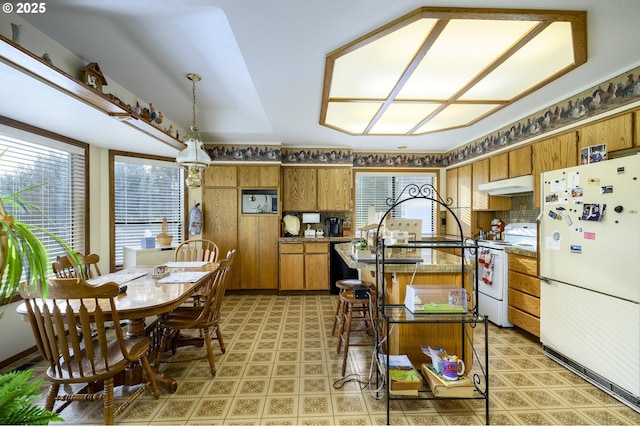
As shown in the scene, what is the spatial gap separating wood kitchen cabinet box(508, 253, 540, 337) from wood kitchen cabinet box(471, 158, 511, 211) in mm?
1082

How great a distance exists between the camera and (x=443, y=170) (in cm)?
531

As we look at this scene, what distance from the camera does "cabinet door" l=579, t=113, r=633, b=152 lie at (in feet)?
7.39

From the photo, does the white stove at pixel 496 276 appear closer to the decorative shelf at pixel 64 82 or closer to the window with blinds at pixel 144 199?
the decorative shelf at pixel 64 82

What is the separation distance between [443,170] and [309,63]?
13.2ft

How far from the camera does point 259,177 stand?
15.1ft

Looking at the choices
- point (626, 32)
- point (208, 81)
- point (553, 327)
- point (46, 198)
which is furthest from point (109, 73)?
point (553, 327)

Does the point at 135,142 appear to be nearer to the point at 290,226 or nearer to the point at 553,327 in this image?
the point at 290,226

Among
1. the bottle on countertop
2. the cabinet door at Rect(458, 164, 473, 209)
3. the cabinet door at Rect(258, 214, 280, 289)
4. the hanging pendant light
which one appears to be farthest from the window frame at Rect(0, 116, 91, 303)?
the cabinet door at Rect(458, 164, 473, 209)

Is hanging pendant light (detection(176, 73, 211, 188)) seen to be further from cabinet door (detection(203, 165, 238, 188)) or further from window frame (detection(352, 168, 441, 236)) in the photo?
window frame (detection(352, 168, 441, 236))

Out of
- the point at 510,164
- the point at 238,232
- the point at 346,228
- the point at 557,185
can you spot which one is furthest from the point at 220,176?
the point at 557,185

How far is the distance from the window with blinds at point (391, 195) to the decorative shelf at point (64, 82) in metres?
3.61

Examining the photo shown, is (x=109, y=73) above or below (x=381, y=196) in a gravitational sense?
above

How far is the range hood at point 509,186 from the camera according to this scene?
3219 millimetres

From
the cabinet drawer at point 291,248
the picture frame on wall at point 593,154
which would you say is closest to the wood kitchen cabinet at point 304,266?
the cabinet drawer at point 291,248
